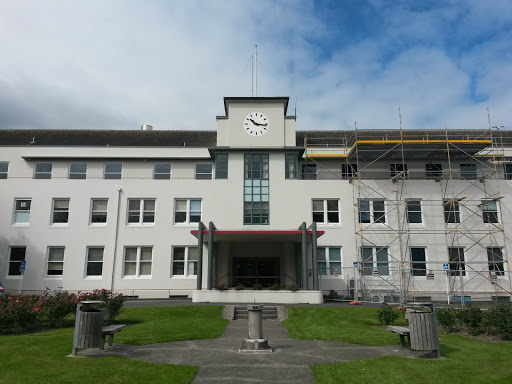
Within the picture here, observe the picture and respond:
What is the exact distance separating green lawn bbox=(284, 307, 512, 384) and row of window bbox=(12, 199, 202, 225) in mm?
14873

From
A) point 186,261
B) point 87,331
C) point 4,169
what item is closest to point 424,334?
point 87,331

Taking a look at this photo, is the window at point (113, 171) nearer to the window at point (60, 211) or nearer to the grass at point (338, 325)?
the window at point (60, 211)

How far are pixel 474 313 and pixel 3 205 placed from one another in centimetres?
2758

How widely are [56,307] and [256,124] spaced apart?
18110 mm

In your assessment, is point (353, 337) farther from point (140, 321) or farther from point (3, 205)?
point (3, 205)

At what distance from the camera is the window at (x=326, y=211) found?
26609 millimetres

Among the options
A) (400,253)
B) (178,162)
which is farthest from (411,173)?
(178,162)

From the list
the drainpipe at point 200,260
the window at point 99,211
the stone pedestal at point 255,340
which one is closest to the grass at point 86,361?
the stone pedestal at point 255,340

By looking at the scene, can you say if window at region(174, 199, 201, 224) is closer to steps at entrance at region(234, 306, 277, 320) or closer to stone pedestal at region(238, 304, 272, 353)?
steps at entrance at region(234, 306, 277, 320)

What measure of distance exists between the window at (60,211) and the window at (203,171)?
8.93 metres

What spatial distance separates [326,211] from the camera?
26609 millimetres

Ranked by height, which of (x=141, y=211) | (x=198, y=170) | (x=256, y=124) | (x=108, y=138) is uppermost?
(x=108, y=138)

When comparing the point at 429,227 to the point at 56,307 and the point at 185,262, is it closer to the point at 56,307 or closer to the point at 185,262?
the point at 185,262

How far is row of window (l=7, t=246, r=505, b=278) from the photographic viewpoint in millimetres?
25688
